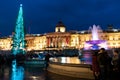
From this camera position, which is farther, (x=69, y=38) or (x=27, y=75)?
(x=69, y=38)

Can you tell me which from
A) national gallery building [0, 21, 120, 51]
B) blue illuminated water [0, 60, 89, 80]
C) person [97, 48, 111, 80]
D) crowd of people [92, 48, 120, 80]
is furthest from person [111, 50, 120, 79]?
national gallery building [0, 21, 120, 51]

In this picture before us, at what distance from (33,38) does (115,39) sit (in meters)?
47.8

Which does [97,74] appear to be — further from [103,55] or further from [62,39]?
[62,39]

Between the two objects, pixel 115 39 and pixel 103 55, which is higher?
pixel 115 39

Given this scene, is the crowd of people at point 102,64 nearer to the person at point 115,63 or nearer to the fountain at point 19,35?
the person at point 115,63

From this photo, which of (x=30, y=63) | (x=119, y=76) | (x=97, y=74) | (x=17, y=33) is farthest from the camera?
(x=17, y=33)

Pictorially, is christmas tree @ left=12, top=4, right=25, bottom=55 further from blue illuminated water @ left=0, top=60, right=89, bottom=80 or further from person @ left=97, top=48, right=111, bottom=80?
person @ left=97, top=48, right=111, bottom=80

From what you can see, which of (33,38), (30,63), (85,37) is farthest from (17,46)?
(33,38)

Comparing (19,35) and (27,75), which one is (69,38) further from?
(27,75)

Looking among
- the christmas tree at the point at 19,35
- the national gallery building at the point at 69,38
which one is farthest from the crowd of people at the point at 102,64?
the national gallery building at the point at 69,38

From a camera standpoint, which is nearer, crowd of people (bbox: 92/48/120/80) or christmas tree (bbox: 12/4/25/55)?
crowd of people (bbox: 92/48/120/80)

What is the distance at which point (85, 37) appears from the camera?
156 metres

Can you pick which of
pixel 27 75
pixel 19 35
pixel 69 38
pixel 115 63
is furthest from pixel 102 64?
pixel 69 38

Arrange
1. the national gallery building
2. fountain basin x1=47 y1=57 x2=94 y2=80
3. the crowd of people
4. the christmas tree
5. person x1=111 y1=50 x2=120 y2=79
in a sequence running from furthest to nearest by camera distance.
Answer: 1. the national gallery building
2. the christmas tree
3. fountain basin x1=47 y1=57 x2=94 y2=80
4. person x1=111 y1=50 x2=120 y2=79
5. the crowd of people
